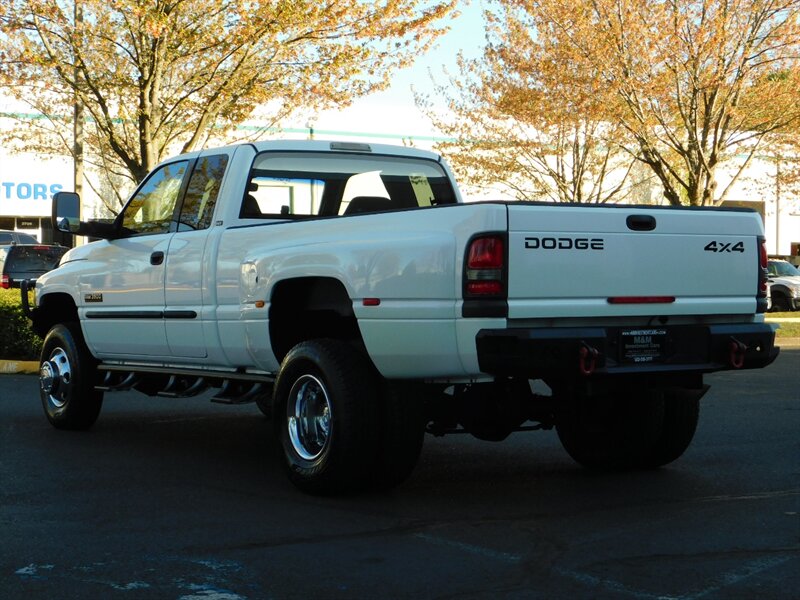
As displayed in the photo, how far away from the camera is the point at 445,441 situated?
31.6 ft

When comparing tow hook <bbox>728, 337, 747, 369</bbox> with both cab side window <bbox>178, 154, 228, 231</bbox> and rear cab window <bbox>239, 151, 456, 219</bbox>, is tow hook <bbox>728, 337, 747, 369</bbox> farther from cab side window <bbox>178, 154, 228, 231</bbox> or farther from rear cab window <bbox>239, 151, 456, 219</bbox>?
cab side window <bbox>178, 154, 228, 231</bbox>

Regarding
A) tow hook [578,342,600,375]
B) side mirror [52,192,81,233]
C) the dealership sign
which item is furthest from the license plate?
the dealership sign

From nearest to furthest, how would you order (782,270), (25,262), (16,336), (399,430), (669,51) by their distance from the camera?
1. (399,430)
2. (16,336)
3. (669,51)
4. (25,262)
5. (782,270)

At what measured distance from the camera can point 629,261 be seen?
6.66m

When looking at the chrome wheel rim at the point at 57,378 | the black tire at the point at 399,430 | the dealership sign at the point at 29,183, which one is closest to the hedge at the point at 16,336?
the chrome wheel rim at the point at 57,378

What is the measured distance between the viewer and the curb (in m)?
15.9

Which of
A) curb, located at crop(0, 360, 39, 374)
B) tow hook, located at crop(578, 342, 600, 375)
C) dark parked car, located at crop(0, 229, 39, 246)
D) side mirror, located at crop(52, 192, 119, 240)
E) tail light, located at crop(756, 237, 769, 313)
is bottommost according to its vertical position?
curb, located at crop(0, 360, 39, 374)

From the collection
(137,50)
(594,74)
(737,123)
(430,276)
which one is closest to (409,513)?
(430,276)

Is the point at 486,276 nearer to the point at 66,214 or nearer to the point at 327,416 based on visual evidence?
the point at 327,416

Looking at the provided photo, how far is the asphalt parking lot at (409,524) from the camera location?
5137mm

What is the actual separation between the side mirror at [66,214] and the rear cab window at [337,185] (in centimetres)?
162

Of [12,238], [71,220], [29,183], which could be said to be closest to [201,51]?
[71,220]

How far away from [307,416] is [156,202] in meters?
2.71

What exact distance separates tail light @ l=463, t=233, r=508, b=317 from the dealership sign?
38655 mm
